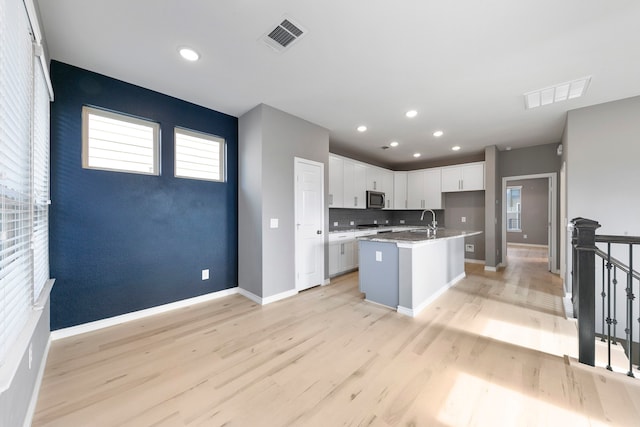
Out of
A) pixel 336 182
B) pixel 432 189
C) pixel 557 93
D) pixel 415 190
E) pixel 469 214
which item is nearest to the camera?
pixel 557 93

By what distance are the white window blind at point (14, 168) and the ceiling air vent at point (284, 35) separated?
1.51 meters

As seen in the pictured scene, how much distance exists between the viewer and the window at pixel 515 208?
948cm

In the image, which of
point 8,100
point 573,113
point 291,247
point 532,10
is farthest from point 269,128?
point 573,113

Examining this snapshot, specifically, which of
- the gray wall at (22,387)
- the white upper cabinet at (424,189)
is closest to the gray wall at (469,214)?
the white upper cabinet at (424,189)

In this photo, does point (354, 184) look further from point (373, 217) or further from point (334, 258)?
point (334, 258)

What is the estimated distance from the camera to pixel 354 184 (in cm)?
557

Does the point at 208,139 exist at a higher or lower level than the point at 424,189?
higher

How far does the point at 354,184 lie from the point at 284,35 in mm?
3736

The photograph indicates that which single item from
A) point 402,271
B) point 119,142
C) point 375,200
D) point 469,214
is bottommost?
point 402,271

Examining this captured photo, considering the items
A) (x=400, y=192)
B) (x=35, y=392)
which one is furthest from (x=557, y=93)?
(x=35, y=392)

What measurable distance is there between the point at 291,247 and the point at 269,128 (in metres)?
1.78

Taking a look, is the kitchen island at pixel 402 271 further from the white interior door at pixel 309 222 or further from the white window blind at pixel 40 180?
the white window blind at pixel 40 180

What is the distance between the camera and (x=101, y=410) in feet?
5.22

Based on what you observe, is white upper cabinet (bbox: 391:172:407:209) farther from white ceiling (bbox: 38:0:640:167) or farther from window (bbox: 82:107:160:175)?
window (bbox: 82:107:160:175)
